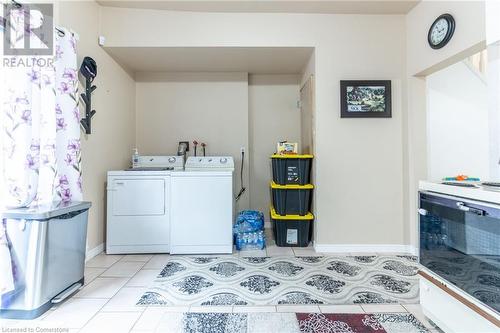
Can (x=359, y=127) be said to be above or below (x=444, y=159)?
above

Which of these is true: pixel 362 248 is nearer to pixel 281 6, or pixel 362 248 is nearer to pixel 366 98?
pixel 366 98

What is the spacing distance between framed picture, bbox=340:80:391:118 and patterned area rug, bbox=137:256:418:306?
161 centimetres

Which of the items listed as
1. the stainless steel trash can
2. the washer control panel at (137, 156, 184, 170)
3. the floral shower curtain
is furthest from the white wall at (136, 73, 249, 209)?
the stainless steel trash can

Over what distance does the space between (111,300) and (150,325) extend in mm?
501

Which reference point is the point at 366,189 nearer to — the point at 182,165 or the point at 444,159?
the point at 444,159

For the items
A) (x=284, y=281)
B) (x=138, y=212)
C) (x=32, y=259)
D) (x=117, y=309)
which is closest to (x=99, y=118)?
(x=138, y=212)

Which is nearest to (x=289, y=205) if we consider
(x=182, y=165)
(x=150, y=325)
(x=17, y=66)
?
(x=182, y=165)

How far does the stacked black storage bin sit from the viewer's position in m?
3.05

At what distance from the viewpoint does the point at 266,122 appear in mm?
4109

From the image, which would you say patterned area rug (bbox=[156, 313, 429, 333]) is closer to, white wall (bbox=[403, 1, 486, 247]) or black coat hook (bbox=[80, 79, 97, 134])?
white wall (bbox=[403, 1, 486, 247])

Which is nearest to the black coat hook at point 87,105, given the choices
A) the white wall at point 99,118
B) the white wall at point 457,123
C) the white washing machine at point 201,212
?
the white wall at point 99,118

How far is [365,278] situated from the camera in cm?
229

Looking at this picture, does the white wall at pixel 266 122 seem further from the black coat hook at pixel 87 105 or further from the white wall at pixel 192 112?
the black coat hook at pixel 87 105

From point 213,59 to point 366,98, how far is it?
195 cm
